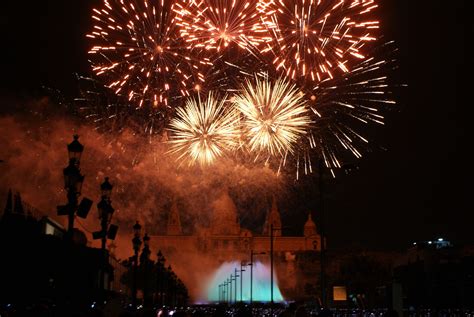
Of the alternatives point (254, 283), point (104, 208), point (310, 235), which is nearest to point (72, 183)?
point (104, 208)

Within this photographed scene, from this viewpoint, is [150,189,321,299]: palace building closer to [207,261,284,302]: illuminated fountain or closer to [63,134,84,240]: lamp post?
[207,261,284,302]: illuminated fountain

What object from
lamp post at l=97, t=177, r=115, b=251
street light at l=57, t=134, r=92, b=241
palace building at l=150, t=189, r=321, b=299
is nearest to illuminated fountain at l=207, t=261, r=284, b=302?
palace building at l=150, t=189, r=321, b=299

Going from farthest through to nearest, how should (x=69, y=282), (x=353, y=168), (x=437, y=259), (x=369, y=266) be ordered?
(x=369, y=266) < (x=437, y=259) < (x=353, y=168) < (x=69, y=282)

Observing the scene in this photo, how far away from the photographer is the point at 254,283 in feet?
484

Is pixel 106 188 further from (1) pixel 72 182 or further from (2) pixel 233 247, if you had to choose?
(2) pixel 233 247

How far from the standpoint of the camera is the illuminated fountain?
143250 millimetres

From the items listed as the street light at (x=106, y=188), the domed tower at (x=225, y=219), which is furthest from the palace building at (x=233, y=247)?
the street light at (x=106, y=188)

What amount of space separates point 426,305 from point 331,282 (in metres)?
62.7

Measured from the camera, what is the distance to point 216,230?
6230 inches

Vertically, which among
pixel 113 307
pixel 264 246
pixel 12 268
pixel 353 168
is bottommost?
pixel 113 307

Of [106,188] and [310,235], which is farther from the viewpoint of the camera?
[310,235]

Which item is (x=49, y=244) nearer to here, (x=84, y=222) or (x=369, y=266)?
(x=84, y=222)

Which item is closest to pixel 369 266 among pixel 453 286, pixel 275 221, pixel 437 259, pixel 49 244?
pixel 275 221

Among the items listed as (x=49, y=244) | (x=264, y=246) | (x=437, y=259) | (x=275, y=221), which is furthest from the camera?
(x=264, y=246)
